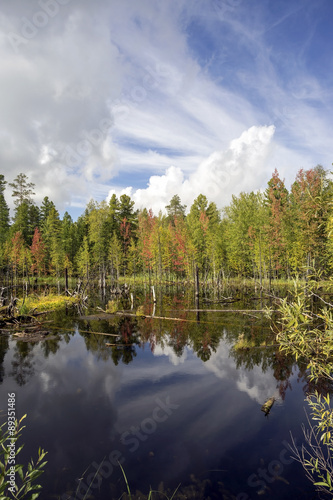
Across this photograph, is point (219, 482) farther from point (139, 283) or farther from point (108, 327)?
point (139, 283)

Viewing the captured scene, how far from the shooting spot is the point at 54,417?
9.41m

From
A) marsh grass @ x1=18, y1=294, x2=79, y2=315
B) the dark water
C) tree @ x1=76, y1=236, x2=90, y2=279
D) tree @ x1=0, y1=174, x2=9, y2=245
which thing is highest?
tree @ x1=0, y1=174, x2=9, y2=245

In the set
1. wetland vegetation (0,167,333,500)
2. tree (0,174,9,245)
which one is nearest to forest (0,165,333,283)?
tree (0,174,9,245)

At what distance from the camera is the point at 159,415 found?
377 inches

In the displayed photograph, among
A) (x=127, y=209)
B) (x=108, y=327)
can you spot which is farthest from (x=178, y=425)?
(x=127, y=209)

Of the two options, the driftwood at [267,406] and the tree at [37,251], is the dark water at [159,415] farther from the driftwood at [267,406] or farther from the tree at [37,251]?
the tree at [37,251]

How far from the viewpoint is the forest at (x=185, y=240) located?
124 feet

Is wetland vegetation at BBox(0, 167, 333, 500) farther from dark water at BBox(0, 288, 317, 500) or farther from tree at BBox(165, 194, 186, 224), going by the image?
tree at BBox(165, 194, 186, 224)

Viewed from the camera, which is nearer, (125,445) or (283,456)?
(283,456)

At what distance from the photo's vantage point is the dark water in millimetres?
6773

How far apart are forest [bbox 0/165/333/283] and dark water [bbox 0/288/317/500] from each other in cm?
2398

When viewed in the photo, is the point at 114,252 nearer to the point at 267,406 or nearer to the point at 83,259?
the point at 83,259

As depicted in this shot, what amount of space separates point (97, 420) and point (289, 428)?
6.64m

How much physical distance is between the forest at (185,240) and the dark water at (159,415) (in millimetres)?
23983
